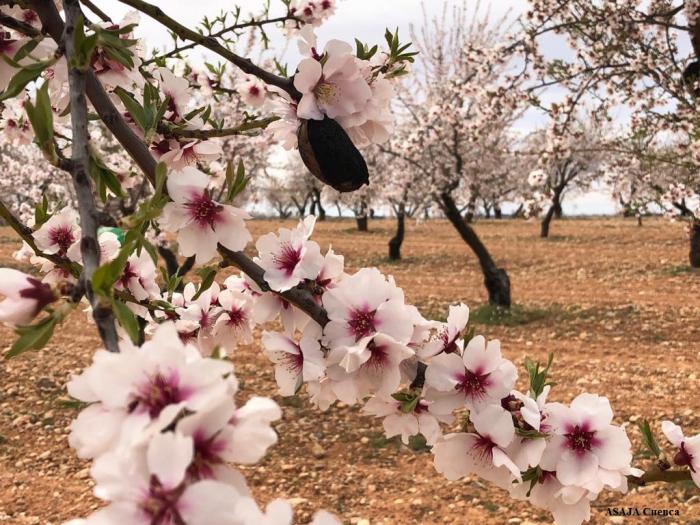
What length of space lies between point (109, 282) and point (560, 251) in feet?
52.0

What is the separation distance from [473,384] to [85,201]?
75cm

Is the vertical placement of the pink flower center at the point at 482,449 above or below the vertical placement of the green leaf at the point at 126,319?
below

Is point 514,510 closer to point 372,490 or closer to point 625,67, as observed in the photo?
point 372,490

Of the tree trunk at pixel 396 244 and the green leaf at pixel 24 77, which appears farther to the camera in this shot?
the tree trunk at pixel 396 244

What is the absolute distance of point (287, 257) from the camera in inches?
44.9

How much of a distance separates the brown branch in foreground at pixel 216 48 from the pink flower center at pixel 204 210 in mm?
252

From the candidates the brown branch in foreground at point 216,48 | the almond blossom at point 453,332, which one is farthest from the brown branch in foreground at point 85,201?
the almond blossom at point 453,332

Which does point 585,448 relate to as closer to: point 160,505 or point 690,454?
point 690,454

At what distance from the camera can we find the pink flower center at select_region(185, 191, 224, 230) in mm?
960

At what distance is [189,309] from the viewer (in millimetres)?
1406

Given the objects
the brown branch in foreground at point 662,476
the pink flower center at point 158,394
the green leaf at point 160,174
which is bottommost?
the brown branch in foreground at point 662,476

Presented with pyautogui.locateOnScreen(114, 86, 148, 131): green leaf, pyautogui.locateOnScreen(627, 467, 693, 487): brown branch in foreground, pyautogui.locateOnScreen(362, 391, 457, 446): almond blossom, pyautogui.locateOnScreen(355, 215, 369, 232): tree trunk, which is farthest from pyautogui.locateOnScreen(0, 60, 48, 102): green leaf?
pyautogui.locateOnScreen(355, 215, 369, 232): tree trunk

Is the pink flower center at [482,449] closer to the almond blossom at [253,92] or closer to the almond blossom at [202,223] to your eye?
the almond blossom at [202,223]

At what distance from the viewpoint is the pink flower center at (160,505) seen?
21.0 inches
